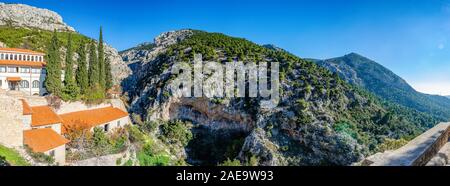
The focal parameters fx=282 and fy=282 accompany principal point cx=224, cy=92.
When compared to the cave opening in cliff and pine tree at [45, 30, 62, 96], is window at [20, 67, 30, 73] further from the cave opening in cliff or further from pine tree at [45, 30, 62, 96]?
the cave opening in cliff

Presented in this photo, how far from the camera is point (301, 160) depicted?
3338cm

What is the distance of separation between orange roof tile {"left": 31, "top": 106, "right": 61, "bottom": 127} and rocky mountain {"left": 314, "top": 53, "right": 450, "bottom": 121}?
369 feet

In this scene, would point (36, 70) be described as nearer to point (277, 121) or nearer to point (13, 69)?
point (13, 69)

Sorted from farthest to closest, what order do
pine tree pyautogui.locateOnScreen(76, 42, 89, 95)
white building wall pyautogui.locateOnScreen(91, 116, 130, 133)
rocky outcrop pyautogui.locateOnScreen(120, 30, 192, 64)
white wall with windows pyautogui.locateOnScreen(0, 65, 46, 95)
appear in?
rocky outcrop pyautogui.locateOnScreen(120, 30, 192, 64), pine tree pyautogui.locateOnScreen(76, 42, 89, 95), white wall with windows pyautogui.locateOnScreen(0, 65, 46, 95), white building wall pyautogui.locateOnScreen(91, 116, 130, 133)

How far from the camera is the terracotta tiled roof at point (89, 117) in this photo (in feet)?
83.7

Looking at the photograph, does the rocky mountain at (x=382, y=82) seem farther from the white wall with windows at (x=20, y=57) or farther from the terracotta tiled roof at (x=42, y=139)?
the terracotta tiled roof at (x=42, y=139)

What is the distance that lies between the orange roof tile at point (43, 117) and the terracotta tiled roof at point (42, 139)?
64 cm

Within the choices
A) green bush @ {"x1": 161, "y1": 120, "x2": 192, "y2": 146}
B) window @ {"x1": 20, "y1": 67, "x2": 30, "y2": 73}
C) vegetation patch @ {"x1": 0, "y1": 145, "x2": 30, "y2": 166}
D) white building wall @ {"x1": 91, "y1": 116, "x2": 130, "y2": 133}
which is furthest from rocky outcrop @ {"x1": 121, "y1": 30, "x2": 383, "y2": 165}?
vegetation patch @ {"x1": 0, "y1": 145, "x2": 30, "y2": 166}

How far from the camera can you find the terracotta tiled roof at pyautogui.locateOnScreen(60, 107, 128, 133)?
25.5 meters

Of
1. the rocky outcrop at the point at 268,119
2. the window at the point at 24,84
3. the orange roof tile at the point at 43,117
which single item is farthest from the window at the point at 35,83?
the rocky outcrop at the point at 268,119

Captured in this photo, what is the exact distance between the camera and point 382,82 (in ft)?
424
